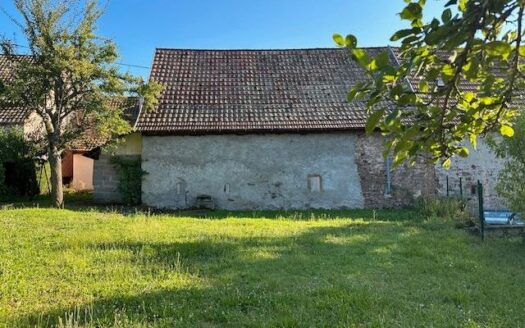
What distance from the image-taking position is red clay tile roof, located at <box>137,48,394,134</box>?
17938 mm

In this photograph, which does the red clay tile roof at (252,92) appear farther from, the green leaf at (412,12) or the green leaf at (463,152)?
the green leaf at (412,12)

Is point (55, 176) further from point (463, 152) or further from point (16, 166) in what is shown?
point (463, 152)

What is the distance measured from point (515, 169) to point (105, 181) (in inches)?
561

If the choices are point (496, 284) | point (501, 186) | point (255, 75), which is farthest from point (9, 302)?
point (255, 75)

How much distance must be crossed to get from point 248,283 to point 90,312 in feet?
7.16

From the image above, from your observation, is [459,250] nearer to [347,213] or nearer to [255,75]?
[347,213]

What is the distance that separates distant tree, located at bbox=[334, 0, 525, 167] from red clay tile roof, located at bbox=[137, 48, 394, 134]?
14374 mm

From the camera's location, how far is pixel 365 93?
71.5 inches

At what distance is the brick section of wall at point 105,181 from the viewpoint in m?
18.9

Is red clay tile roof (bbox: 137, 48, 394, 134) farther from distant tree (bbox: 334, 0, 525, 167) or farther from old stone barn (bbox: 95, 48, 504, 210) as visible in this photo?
distant tree (bbox: 334, 0, 525, 167)

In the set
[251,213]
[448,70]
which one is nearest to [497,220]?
[251,213]

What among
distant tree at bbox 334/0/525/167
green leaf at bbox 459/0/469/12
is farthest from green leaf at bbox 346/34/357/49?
green leaf at bbox 459/0/469/12

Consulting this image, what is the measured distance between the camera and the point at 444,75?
76.2 inches

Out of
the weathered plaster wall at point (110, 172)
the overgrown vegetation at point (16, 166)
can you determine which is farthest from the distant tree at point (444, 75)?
the overgrown vegetation at point (16, 166)
